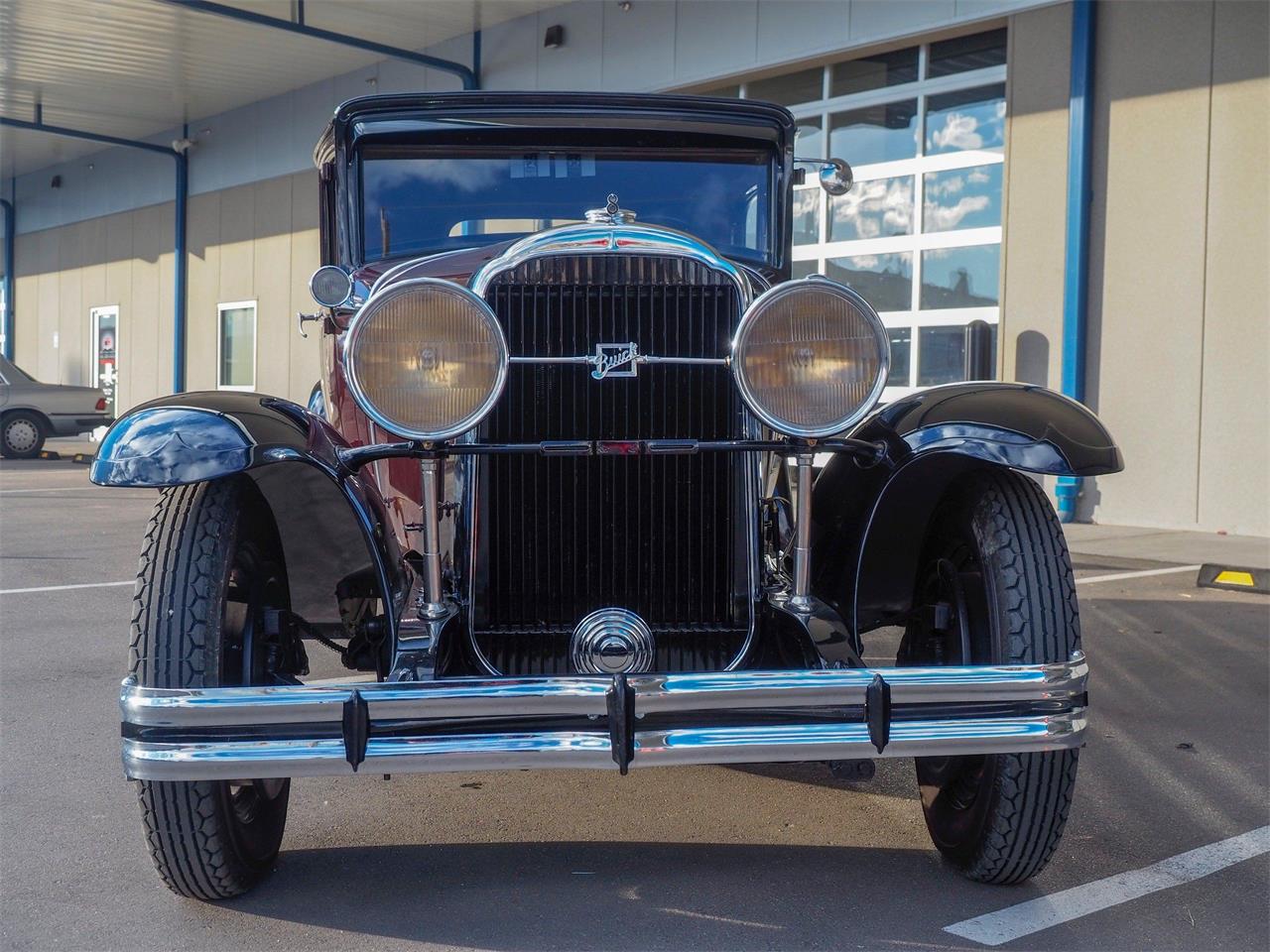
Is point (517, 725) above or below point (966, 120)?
below

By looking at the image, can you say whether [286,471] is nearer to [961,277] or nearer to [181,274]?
[961,277]

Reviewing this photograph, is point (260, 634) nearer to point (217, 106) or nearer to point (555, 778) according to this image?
point (555, 778)

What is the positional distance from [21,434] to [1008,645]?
1717cm

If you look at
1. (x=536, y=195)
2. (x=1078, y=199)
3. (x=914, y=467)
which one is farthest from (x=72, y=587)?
(x=1078, y=199)

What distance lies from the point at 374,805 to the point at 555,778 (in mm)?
544

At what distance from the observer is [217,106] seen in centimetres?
1853

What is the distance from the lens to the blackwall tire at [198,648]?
253 cm

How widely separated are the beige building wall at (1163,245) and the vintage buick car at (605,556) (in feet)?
21.0

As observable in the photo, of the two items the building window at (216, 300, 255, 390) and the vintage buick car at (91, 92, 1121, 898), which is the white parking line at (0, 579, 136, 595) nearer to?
the vintage buick car at (91, 92, 1121, 898)

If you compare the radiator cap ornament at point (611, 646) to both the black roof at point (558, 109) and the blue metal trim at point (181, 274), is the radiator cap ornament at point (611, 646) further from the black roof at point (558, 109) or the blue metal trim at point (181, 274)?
the blue metal trim at point (181, 274)

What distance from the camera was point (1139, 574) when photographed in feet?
23.8

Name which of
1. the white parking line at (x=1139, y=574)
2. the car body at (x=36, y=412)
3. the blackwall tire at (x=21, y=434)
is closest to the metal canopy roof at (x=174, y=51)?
the car body at (x=36, y=412)

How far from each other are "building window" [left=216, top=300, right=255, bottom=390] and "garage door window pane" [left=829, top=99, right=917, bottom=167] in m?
10.2

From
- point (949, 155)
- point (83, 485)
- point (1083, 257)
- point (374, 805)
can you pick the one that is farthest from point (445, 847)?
point (83, 485)
